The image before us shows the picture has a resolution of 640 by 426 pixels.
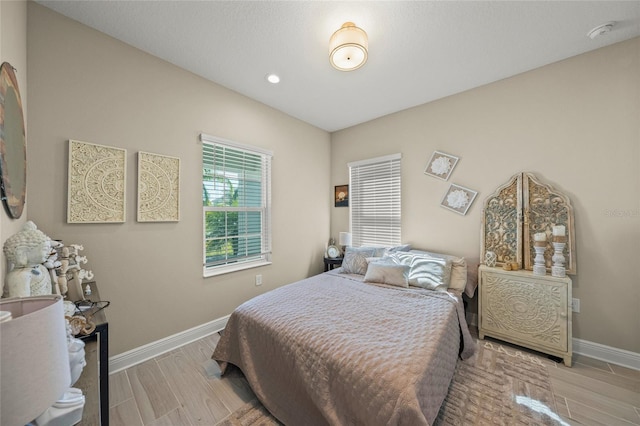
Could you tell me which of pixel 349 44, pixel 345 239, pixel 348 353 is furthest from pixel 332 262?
pixel 349 44

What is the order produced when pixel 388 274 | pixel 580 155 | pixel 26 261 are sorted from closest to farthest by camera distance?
pixel 26 261 < pixel 580 155 < pixel 388 274

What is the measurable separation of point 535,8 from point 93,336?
11.1 feet

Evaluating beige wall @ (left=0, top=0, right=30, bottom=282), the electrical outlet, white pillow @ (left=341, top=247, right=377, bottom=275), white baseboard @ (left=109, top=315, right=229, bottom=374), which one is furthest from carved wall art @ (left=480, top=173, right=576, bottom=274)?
beige wall @ (left=0, top=0, right=30, bottom=282)

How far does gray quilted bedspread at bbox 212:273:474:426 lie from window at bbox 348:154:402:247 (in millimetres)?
1338

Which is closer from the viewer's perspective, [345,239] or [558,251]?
[558,251]

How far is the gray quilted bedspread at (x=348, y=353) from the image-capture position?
3.76 ft

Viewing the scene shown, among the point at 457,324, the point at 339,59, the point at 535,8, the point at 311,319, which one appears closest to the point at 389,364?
the point at 311,319

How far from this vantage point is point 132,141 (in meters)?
2.03

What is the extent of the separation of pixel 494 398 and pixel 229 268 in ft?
8.35

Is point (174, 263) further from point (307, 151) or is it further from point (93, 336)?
point (307, 151)

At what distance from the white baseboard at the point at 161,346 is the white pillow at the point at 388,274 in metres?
1.69

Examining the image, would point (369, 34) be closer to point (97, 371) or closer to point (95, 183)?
point (95, 183)

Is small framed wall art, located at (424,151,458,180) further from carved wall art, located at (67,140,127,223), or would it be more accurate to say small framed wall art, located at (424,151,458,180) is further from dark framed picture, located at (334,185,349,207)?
carved wall art, located at (67,140,127,223)

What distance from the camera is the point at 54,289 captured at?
1.32 m
